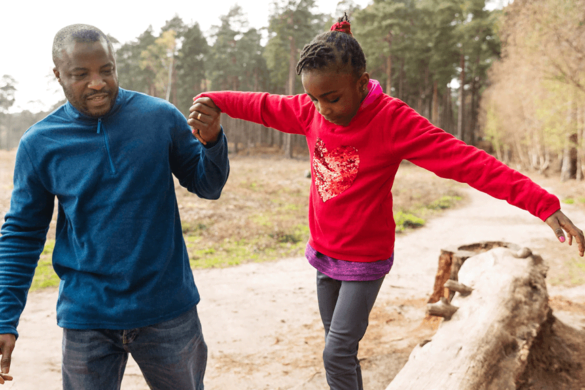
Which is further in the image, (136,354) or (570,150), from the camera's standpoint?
(570,150)

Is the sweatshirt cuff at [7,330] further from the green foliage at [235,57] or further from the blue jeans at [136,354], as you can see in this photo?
the green foliage at [235,57]

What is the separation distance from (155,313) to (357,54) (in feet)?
5.30

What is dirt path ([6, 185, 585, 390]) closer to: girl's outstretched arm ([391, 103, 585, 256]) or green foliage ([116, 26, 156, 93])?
girl's outstretched arm ([391, 103, 585, 256])

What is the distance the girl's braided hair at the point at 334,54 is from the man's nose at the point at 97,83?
97 cm

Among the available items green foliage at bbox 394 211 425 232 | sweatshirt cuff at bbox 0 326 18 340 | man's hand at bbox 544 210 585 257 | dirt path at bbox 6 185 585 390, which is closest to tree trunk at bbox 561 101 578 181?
green foliage at bbox 394 211 425 232

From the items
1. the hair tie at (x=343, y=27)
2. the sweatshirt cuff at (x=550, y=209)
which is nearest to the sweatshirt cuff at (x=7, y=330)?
the hair tie at (x=343, y=27)

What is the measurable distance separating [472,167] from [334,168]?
2.40ft

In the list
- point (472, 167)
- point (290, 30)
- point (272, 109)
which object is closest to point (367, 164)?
point (472, 167)

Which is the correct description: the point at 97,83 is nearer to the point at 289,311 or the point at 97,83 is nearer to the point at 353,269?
the point at 353,269

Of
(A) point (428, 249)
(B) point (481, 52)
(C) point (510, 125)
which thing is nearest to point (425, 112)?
(B) point (481, 52)

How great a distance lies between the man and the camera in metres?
1.87

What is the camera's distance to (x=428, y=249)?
914cm

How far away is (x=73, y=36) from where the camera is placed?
1.88 meters

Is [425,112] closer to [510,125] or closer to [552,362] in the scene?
[510,125]
